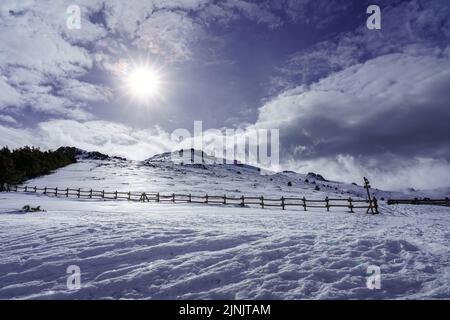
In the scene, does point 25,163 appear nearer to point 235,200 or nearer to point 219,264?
point 235,200

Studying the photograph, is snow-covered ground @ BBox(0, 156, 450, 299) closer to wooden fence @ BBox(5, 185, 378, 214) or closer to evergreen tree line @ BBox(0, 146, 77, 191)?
wooden fence @ BBox(5, 185, 378, 214)

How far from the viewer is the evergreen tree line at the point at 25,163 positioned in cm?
4972

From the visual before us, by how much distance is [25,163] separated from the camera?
211ft

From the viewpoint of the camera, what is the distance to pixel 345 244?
1002 cm

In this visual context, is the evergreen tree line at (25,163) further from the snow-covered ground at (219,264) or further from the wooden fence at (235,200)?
the snow-covered ground at (219,264)

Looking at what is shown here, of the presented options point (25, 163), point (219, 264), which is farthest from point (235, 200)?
point (25, 163)

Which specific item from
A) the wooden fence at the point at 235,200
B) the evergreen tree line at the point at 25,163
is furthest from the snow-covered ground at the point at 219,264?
the evergreen tree line at the point at 25,163

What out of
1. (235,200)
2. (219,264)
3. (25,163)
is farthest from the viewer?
(25,163)

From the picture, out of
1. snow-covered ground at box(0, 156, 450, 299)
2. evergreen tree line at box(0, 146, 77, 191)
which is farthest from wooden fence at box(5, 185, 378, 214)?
snow-covered ground at box(0, 156, 450, 299)

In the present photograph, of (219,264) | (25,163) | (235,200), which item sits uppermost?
(25,163)

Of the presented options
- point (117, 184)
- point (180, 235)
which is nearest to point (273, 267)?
point (180, 235)

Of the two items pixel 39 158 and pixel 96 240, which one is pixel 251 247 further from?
pixel 39 158
